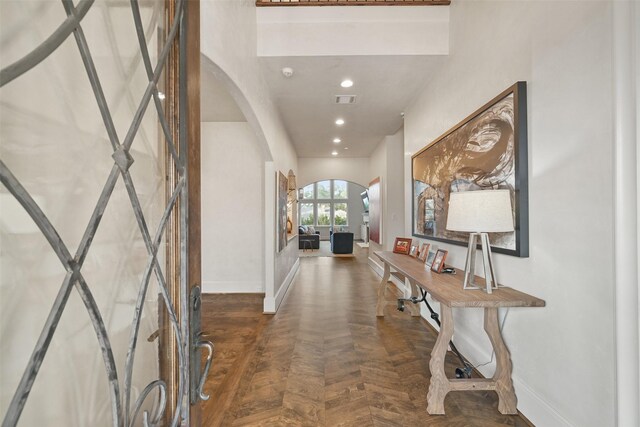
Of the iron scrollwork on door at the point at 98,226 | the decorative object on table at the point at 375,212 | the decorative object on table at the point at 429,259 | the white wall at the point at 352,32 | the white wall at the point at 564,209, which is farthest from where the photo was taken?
the decorative object on table at the point at 375,212

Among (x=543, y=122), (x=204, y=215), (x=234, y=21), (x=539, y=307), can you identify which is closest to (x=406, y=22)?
(x=234, y=21)

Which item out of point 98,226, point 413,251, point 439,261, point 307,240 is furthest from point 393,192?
point 98,226

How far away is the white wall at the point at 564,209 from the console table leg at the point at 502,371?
6 centimetres

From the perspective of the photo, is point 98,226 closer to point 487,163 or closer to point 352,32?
point 487,163

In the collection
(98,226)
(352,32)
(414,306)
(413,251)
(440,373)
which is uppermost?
(352,32)

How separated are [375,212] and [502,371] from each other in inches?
182

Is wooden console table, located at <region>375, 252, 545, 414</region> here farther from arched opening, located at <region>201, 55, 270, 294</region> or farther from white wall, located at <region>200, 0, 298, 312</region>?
arched opening, located at <region>201, 55, 270, 294</region>

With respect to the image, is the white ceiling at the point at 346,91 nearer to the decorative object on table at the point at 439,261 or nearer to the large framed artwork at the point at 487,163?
the large framed artwork at the point at 487,163

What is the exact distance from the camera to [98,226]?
58cm

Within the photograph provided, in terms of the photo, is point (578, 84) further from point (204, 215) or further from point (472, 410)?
point (204, 215)

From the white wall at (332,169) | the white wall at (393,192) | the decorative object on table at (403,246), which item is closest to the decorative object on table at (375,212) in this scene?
the white wall at (393,192)

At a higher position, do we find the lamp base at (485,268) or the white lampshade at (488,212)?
the white lampshade at (488,212)

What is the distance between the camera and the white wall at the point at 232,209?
4559 mm

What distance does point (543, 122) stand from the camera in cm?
Result: 158
